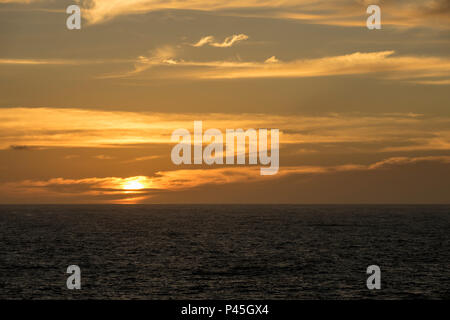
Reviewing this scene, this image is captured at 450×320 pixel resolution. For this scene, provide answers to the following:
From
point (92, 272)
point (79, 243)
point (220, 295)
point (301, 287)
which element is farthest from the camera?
point (79, 243)

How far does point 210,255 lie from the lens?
81062mm

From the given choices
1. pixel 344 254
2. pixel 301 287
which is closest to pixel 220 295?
pixel 301 287

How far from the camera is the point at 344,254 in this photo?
273ft
